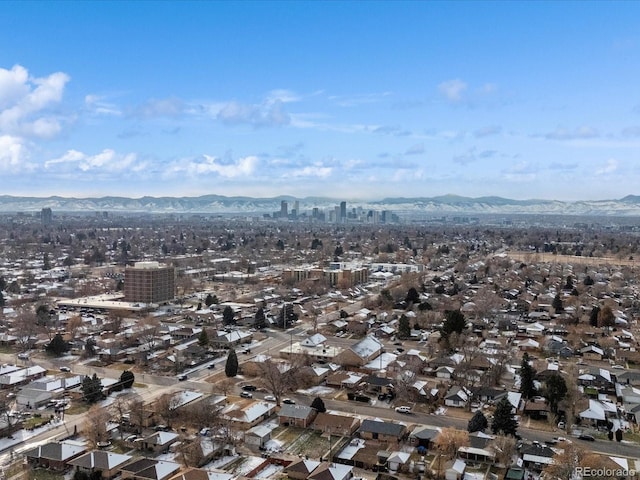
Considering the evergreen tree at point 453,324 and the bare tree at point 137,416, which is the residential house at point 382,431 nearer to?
the bare tree at point 137,416

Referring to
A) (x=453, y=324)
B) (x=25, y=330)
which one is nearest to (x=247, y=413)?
(x=453, y=324)

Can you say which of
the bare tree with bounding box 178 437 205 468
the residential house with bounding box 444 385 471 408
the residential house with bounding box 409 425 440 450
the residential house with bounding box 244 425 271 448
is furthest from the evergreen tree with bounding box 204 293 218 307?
the residential house with bounding box 409 425 440 450

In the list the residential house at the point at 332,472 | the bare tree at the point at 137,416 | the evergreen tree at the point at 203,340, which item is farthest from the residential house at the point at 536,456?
the evergreen tree at the point at 203,340

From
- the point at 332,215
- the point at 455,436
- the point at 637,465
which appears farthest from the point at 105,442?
the point at 332,215

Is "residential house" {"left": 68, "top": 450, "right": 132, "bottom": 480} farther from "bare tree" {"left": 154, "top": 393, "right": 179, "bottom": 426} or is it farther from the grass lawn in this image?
the grass lawn

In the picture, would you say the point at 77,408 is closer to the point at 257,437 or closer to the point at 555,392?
the point at 257,437

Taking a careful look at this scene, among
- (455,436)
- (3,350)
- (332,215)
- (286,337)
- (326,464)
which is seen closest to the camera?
(326,464)

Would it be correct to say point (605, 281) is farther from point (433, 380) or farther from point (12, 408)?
point (12, 408)

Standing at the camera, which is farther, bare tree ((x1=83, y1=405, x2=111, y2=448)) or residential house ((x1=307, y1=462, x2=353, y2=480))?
bare tree ((x1=83, y1=405, x2=111, y2=448))
